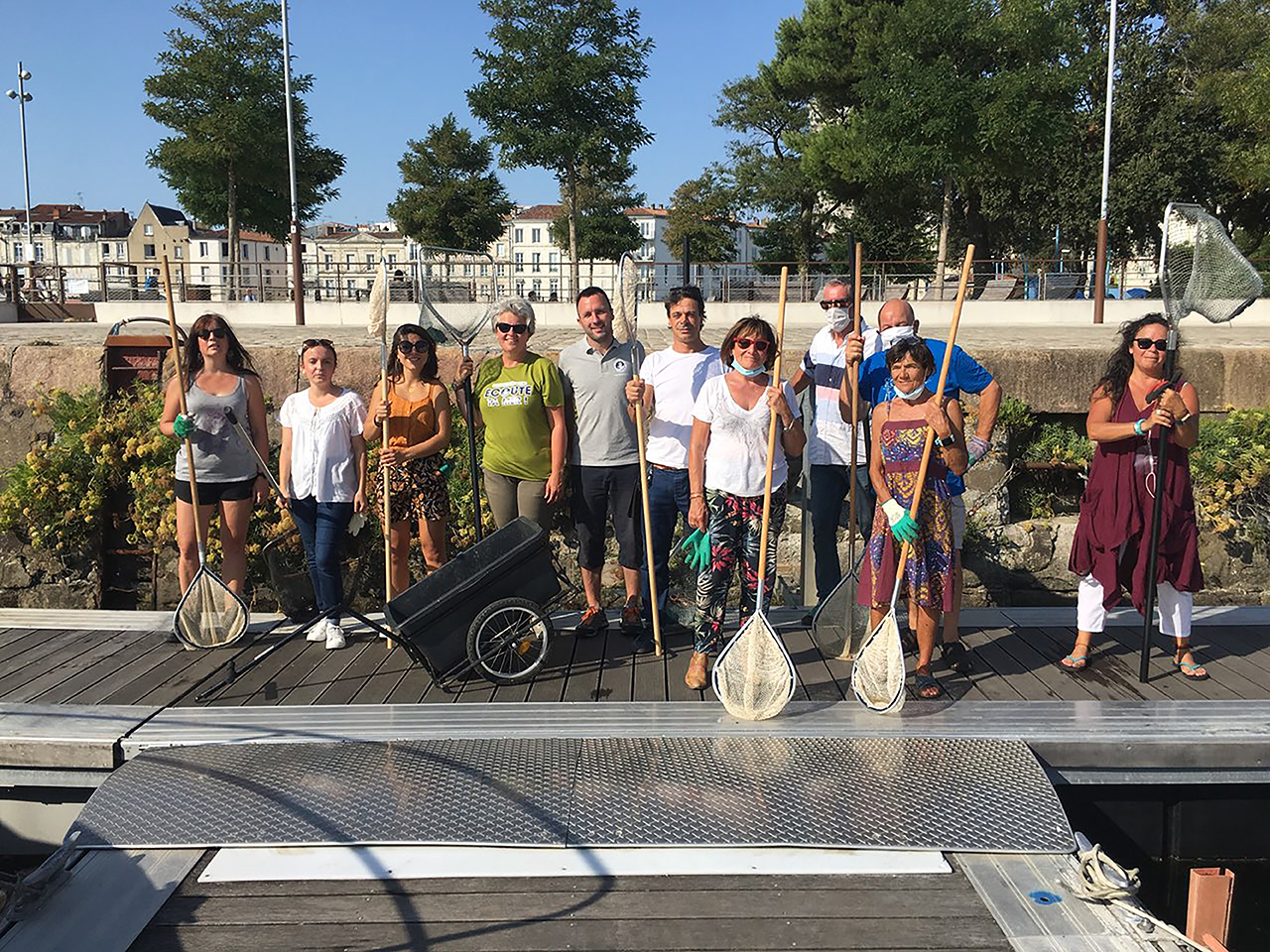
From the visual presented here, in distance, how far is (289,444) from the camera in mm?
5188

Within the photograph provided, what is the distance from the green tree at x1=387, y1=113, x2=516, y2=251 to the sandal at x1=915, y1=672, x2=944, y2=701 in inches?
1238

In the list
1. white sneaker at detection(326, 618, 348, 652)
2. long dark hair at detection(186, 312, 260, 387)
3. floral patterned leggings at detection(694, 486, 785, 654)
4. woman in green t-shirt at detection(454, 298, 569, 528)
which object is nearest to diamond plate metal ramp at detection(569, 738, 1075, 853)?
floral patterned leggings at detection(694, 486, 785, 654)

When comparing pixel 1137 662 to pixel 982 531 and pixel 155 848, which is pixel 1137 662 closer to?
pixel 982 531

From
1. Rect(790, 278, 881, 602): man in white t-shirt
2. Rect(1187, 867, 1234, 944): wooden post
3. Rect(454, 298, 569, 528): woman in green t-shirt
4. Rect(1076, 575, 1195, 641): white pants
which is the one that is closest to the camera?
Rect(1187, 867, 1234, 944): wooden post

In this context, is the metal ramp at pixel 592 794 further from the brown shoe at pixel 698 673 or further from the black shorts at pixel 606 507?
the black shorts at pixel 606 507

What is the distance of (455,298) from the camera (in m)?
5.70

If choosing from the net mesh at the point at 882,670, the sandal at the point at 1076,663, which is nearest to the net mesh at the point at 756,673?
the net mesh at the point at 882,670

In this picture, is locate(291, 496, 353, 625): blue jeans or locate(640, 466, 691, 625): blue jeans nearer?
locate(640, 466, 691, 625): blue jeans

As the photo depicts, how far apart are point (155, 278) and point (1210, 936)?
2617cm

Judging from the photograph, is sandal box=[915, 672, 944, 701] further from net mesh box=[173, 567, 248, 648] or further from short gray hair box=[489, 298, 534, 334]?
net mesh box=[173, 567, 248, 648]

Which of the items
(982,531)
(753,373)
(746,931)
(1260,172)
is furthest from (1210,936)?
(1260,172)

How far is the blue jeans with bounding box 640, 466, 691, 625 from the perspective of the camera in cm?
503

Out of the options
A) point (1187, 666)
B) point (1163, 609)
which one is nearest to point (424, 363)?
point (1163, 609)

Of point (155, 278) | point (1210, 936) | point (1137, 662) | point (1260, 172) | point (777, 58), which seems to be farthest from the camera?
point (777, 58)
